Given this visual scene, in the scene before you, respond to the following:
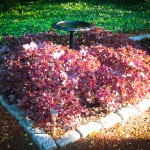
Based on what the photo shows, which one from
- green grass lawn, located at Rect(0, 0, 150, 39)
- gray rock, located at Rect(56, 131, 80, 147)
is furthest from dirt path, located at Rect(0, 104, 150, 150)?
green grass lawn, located at Rect(0, 0, 150, 39)

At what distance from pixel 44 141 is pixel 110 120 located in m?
1.18

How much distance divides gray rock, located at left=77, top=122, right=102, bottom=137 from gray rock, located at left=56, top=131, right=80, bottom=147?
0.29ft

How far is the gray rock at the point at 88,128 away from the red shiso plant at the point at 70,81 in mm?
130

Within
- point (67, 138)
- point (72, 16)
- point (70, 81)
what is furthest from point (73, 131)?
point (72, 16)

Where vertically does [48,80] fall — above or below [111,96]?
above

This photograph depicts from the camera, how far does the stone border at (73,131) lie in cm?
364

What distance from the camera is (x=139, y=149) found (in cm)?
375

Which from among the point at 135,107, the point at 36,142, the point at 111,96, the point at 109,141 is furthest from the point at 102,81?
the point at 36,142

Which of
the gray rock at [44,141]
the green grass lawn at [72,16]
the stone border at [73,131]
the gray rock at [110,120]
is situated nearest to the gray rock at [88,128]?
the stone border at [73,131]

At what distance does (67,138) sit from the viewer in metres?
3.72

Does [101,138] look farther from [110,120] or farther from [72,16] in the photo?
[72,16]

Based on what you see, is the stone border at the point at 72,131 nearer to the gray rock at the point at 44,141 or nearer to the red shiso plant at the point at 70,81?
the gray rock at the point at 44,141

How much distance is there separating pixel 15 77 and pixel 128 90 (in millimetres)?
2042

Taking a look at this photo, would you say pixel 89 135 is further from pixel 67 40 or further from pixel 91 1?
pixel 91 1
